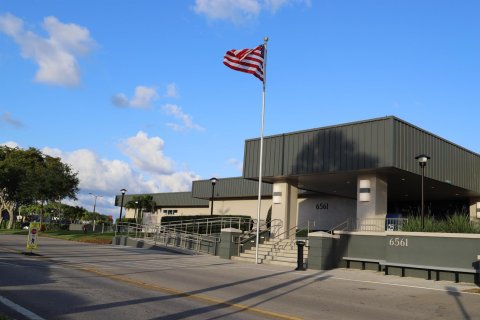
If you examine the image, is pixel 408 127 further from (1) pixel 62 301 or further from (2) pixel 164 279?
(1) pixel 62 301

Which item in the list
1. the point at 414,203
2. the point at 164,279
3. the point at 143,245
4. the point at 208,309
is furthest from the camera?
the point at 414,203

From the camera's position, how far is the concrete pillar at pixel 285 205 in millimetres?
29297

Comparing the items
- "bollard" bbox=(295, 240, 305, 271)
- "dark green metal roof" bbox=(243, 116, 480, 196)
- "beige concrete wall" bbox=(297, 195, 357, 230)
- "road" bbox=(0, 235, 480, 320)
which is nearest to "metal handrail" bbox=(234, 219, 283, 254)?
"dark green metal roof" bbox=(243, 116, 480, 196)

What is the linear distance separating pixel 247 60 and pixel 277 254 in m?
9.98

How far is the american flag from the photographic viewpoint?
24.0 m

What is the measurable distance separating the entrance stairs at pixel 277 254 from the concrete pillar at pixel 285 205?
1.78 meters

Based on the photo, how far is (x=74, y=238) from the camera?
40.3 meters

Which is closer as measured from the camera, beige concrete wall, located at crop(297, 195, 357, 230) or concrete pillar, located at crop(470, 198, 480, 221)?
concrete pillar, located at crop(470, 198, 480, 221)

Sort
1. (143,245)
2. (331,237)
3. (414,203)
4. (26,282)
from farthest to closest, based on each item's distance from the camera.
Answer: (414,203)
(143,245)
(331,237)
(26,282)

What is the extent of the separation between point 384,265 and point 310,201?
20985mm

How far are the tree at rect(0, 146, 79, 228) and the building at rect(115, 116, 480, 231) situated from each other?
27.1 metres

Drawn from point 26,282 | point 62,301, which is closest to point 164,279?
point 26,282

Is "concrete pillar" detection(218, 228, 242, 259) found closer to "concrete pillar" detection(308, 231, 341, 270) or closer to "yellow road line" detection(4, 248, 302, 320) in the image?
"concrete pillar" detection(308, 231, 341, 270)

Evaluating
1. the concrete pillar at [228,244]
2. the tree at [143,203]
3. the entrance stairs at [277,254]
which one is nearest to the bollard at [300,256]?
the entrance stairs at [277,254]
